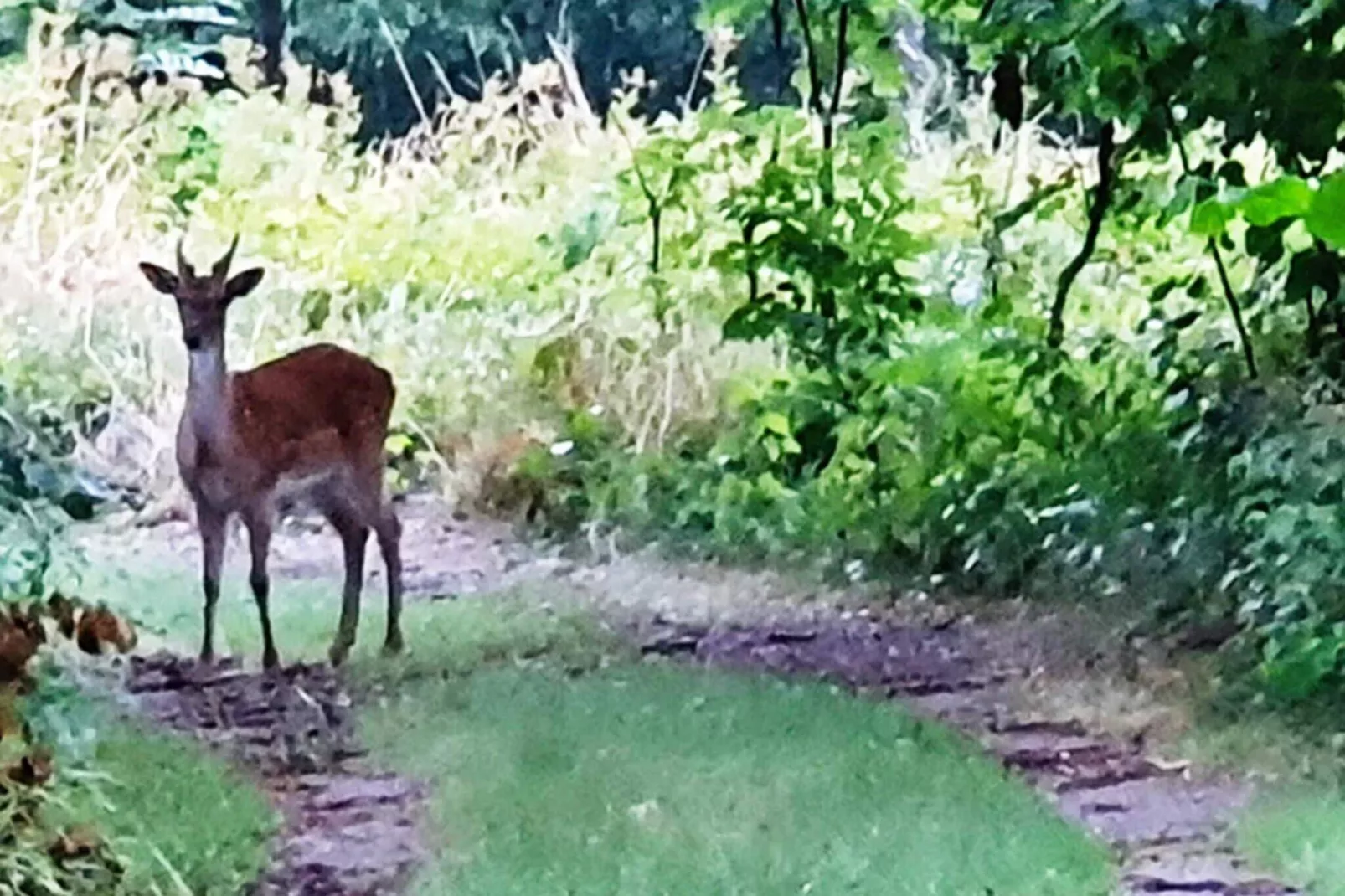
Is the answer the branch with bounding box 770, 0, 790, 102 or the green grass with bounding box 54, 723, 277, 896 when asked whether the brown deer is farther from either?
the branch with bounding box 770, 0, 790, 102

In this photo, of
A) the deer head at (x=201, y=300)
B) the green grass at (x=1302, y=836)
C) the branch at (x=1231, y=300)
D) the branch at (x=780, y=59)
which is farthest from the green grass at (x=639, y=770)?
the branch at (x=780, y=59)

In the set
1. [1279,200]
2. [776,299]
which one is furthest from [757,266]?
[1279,200]

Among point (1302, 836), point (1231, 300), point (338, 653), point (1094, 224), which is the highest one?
point (1094, 224)

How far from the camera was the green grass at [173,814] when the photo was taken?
6.21 feet

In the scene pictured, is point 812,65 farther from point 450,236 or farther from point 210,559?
point 210,559

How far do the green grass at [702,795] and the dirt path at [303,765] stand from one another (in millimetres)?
36

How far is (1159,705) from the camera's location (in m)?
2.38

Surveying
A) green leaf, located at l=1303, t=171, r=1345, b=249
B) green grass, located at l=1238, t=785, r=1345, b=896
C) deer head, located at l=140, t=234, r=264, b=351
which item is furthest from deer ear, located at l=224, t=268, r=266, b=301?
green leaf, located at l=1303, t=171, r=1345, b=249

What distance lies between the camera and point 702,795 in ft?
6.80

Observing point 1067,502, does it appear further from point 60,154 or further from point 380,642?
point 60,154

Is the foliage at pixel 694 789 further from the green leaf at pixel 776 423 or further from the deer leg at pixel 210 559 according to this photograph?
the green leaf at pixel 776 423

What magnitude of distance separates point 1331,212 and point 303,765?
108cm

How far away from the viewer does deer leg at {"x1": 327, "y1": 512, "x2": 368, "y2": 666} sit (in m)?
2.54

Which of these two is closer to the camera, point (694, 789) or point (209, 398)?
point (694, 789)
